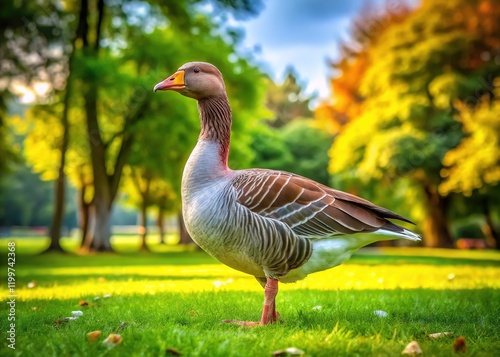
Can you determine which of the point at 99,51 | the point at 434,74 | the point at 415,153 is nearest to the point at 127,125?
the point at 99,51

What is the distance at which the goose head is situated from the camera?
16.8 feet

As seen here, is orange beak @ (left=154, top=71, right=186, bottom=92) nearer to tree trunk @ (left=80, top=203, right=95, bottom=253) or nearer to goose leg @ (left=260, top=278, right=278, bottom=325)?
goose leg @ (left=260, top=278, right=278, bottom=325)

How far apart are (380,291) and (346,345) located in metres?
4.01

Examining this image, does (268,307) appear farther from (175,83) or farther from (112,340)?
(175,83)

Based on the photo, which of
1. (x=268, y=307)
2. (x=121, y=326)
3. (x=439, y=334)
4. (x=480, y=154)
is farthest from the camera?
(x=480, y=154)

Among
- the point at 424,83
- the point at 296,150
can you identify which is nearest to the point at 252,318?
the point at 424,83

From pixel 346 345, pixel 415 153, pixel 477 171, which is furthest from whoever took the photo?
pixel 415 153

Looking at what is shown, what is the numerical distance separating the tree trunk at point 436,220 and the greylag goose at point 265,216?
87.8ft

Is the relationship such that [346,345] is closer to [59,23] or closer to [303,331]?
[303,331]

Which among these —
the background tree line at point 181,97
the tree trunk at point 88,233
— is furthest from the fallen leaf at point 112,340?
the tree trunk at point 88,233

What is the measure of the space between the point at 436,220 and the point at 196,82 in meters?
30.2

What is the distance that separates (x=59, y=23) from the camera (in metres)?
24.1

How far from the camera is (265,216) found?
15.4ft

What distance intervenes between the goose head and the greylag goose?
1 centimetres
